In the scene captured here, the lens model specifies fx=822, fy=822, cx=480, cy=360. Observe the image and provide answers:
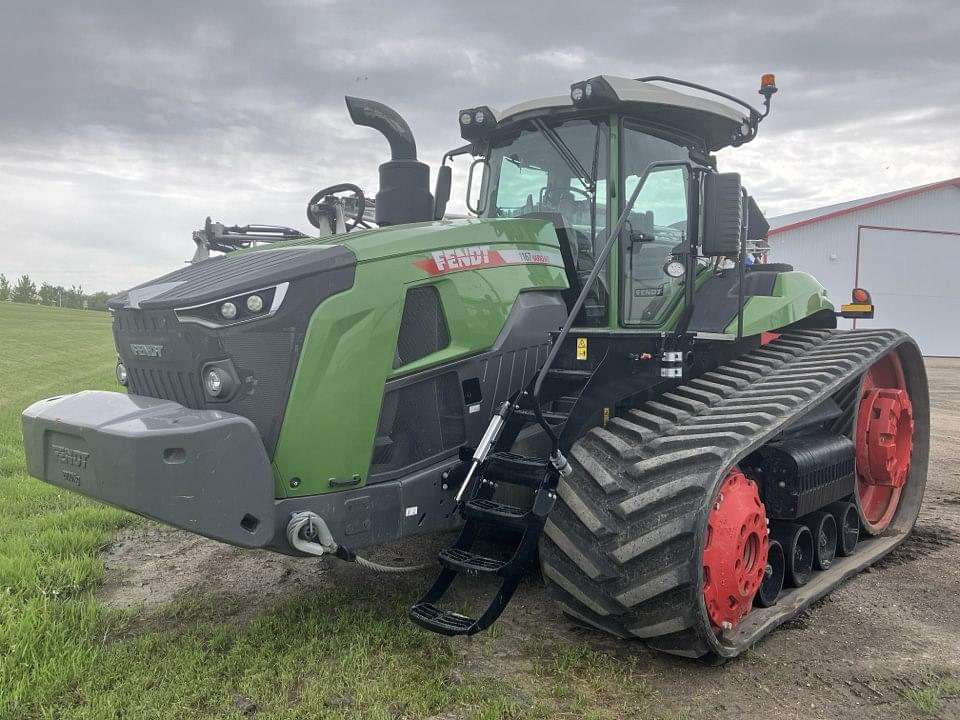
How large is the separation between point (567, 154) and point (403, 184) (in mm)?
940

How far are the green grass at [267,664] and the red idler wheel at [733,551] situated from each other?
0.47 meters

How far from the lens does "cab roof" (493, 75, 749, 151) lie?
4.36m

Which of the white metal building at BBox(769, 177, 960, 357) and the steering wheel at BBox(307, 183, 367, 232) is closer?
the steering wheel at BBox(307, 183, 367, 232)

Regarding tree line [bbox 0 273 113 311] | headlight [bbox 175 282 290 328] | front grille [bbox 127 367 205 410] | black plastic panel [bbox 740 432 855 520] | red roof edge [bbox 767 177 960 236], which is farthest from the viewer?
tree line [bbox 0 273 113 311]

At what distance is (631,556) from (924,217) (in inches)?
1054

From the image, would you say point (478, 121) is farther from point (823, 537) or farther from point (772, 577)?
point (823, 537)

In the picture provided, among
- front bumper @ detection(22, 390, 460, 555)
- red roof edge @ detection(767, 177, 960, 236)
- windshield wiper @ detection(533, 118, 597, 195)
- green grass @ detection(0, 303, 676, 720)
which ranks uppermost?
red roof edge @ detection(767, 177, 960, 236)

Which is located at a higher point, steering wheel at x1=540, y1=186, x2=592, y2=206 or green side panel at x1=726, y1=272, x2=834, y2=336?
steering wheel at x1=540, y1=186, x2=592, y2=206

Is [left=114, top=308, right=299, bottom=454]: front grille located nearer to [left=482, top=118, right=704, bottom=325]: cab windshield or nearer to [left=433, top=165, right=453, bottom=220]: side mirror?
[left=482, top=118, right=704, bottom=325]: cab windshield

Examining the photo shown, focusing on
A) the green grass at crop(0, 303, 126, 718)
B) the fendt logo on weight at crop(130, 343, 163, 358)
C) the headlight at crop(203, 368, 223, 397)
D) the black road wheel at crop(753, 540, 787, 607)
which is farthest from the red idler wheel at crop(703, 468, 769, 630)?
the green grass at crop(0, 303, 126, 718)

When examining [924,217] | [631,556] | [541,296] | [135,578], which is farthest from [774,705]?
[924,217]

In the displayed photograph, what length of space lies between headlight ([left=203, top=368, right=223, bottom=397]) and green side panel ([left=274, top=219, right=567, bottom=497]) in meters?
0.29

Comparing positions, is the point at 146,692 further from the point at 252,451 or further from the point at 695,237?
the point at 695,237

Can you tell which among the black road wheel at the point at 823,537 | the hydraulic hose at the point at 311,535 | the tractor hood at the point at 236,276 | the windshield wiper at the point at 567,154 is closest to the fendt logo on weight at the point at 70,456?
the tractor hood at the point at 236,276
